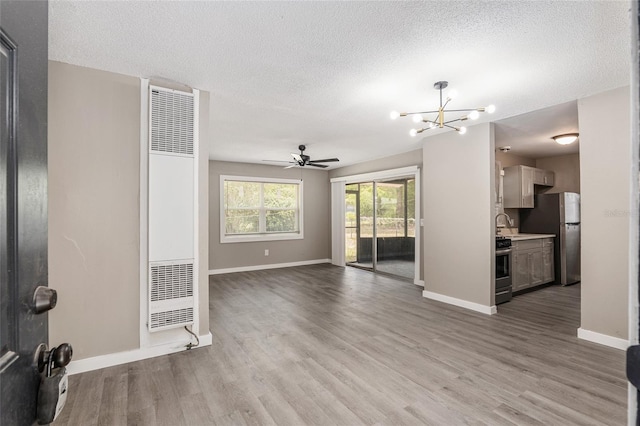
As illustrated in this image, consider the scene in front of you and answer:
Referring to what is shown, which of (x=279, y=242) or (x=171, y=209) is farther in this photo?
(x=279, y=242)

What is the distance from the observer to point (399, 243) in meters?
6.25

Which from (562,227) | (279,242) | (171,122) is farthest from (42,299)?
(562,227)

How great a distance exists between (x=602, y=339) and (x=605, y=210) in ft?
4.16

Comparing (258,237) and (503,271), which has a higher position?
(258,237)

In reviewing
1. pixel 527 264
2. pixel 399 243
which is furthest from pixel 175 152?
pixel 527 264

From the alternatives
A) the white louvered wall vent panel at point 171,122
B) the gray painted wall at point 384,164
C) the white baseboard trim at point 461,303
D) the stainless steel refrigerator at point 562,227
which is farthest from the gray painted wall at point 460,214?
the white louvered wall vent panel at point 171,122

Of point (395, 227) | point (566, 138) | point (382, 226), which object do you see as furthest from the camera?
point (382, 226)

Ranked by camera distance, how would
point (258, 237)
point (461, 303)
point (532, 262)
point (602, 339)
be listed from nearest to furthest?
point (602, 339) < point (461, 303) < point (532, 262) < point (258, 237)

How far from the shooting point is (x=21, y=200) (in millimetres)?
630

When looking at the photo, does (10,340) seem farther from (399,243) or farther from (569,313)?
(399,243)

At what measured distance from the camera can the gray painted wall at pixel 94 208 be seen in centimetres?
241

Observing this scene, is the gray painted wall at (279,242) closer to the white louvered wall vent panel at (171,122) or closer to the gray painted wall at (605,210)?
the white louvered wall vent panel at (171,122)

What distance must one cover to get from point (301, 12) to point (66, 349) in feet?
6.47

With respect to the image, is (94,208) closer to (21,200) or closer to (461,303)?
(21,200)
